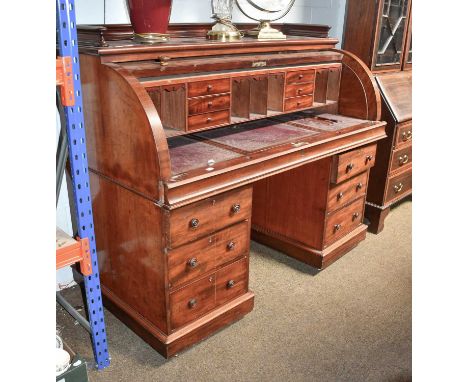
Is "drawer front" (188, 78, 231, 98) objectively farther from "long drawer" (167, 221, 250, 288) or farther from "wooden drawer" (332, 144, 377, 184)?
"wooden drawer" (332, 144, 377, 184)

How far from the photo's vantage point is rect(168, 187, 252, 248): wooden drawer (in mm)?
1863

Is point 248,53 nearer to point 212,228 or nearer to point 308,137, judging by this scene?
point 308,137

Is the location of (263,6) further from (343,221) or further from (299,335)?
(299,335)

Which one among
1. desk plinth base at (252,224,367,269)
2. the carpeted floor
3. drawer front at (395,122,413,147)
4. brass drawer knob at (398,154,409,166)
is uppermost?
drawer front at (395,122,413,147)

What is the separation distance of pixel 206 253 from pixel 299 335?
68cm

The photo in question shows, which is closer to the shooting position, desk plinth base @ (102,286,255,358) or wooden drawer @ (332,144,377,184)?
desk plinth base @ (102,286,255,358)

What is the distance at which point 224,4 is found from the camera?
8.20ft

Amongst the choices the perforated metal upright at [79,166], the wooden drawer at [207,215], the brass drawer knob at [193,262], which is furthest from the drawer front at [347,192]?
the perforated metal upright at [79,166]

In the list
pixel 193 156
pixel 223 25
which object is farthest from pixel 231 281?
pixel 223 25

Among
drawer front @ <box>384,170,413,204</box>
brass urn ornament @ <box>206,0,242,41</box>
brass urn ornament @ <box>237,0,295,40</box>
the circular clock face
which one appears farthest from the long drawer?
drawer front @ <box>384,170,413,204</box>

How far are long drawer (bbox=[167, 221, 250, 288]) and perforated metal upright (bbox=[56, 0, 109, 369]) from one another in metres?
0.33

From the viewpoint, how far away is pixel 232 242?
85.2 inches

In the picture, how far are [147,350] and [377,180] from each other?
80.7 inches

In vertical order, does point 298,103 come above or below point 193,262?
above
